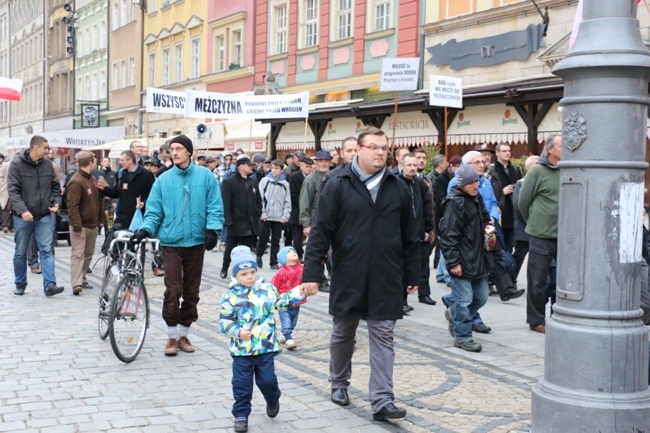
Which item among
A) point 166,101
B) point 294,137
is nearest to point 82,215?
point 166,101

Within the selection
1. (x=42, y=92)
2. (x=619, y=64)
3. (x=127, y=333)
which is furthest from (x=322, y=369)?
(x=42, y=92)

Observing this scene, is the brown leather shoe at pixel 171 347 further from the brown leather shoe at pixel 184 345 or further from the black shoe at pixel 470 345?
the black shoe at pixel 470 345

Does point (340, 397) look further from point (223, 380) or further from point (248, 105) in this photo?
point (248, 105)

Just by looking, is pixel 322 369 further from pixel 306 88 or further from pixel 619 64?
pixel 306 88

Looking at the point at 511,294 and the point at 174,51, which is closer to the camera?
the point at 511,294

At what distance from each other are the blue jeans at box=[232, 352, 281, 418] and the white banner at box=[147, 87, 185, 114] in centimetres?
1487

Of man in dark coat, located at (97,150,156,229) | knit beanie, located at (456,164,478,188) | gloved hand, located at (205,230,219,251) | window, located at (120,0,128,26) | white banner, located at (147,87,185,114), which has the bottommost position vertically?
gloved hand, located at (205,230,219,251)

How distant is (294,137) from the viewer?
28.6 m

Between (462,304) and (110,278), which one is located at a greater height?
(110,278)

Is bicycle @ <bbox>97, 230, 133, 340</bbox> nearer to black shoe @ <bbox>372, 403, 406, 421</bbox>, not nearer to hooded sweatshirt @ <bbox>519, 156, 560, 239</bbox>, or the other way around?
black shoe @ <bbox>372, 403, 406, 421</bbox>

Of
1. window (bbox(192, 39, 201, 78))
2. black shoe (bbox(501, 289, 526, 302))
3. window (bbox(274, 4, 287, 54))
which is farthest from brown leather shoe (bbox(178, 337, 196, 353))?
window (bbox(192, 39, 201, 78))

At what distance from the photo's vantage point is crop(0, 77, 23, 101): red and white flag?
21033 millimetres

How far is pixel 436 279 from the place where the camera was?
42.4ft

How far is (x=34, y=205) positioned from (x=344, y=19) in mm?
17835
